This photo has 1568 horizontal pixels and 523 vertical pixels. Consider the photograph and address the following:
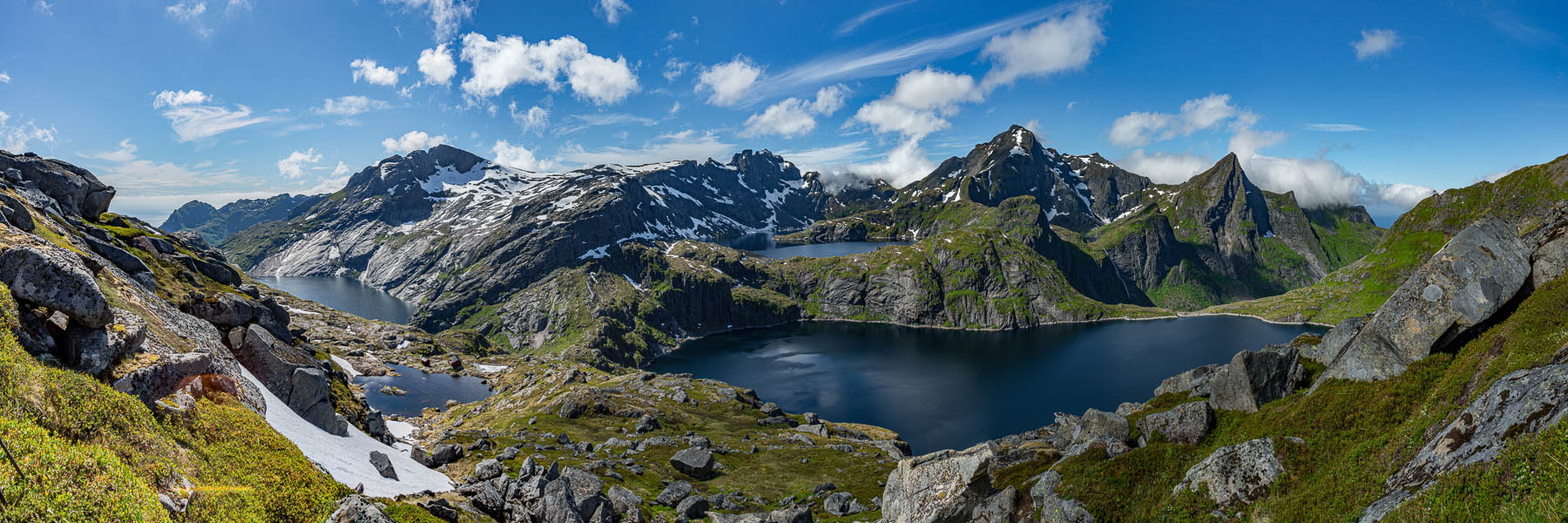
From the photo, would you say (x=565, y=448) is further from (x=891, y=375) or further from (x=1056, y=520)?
(x=891, y=375)

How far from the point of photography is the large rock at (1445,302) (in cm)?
2422

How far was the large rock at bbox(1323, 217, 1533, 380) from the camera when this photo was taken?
24.2 meters

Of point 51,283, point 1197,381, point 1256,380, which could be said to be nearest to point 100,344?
point 51,283

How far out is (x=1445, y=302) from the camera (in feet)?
80.9

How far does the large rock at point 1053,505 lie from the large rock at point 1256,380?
11.7 m

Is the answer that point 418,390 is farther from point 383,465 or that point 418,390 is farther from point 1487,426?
point 1487,426

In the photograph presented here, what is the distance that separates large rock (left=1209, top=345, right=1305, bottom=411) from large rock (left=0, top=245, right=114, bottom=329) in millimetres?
52224

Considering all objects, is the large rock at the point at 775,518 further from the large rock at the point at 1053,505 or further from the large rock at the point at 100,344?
the large rock at the point at 100,344

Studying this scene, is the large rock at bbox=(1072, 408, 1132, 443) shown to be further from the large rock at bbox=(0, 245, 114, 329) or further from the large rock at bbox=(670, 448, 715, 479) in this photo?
the large rock at bbox=(670, 448, 715, 479)

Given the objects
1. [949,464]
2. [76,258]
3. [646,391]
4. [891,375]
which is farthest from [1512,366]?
[891,375]

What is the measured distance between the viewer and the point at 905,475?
34.1m

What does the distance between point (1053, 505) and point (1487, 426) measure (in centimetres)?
1464

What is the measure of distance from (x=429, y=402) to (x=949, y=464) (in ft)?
497

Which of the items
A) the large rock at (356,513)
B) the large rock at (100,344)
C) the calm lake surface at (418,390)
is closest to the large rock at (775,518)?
the large rock at (356,513)
